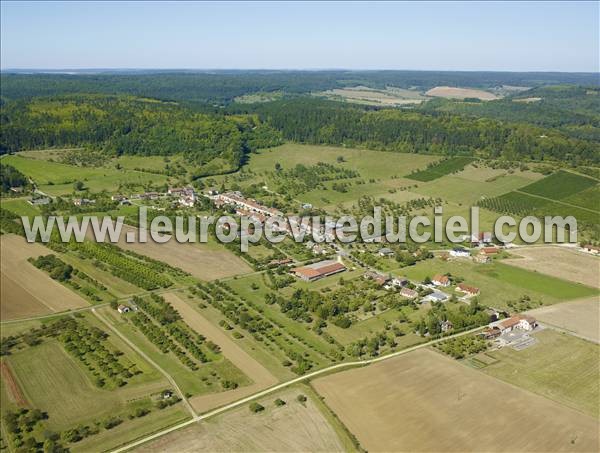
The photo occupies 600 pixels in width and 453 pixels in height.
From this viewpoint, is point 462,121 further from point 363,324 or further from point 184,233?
point 363,324

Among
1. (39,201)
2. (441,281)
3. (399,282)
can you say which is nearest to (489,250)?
(441,281)

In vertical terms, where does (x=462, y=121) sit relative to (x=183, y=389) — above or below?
above

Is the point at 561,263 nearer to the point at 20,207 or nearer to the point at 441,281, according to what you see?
the point at 441,281

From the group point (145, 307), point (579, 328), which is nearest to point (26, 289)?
point (145, 307)

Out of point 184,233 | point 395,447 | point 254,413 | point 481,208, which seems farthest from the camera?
point 481,208

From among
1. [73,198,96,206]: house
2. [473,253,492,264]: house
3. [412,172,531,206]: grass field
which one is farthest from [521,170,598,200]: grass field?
[73,198,96,206]: house

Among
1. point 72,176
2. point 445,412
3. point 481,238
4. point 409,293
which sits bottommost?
point 445,412

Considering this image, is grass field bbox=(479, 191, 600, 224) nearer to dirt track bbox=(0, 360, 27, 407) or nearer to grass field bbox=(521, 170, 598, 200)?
grass field bbox=(521, 170, 598, 200)
